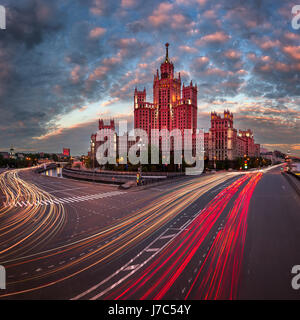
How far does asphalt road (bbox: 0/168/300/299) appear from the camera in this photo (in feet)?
22.2

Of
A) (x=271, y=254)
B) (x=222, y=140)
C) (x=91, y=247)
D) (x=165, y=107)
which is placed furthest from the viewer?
(x=165, y=107)

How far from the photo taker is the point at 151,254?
30.2 feet

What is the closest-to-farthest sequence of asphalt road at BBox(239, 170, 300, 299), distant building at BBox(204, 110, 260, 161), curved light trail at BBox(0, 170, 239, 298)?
asphalt road at BBox(239, 170, 300, 299) < curved light trail at BBox(0, 170, 239, 298) < distant building at BBox(204, 110, 260, 161)

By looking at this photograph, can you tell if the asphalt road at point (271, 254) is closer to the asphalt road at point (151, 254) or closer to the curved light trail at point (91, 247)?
the asphalt road at point (151, 254)

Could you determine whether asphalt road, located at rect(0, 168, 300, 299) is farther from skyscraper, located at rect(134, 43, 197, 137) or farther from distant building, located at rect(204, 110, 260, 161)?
skyscraper, located at rect(134, 43, 197, 137)

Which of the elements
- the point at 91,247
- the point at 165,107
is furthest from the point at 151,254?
the point at 165,107

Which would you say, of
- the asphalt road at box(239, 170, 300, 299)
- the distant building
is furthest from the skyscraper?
the asphalt road at box(239, 170, 300, 299)

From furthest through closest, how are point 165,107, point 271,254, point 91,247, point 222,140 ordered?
1. point 165,107
2. point 222,140
3. point 91,247
4. point 271,254

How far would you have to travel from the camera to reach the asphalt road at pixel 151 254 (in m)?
6.76

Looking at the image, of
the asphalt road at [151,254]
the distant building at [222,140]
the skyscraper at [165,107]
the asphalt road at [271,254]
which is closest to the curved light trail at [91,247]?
the asphalt road at [151,254]

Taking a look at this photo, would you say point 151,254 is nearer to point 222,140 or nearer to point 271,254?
point 271,254

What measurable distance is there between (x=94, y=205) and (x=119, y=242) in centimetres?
1052
